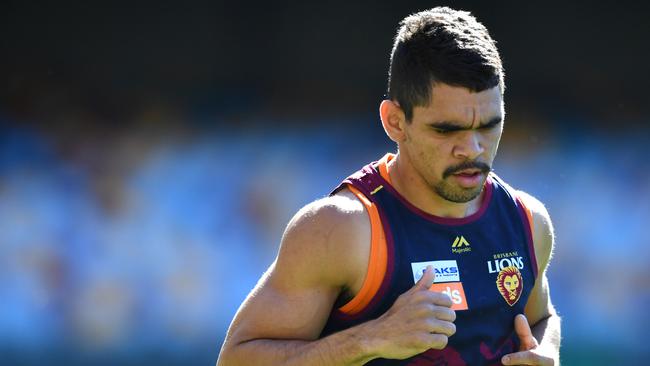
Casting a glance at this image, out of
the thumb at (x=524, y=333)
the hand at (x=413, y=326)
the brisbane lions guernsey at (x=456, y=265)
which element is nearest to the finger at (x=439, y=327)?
the hand at (x=413, y=326)

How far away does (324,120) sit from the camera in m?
7.88

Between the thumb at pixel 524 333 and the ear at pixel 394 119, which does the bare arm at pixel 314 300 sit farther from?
the thumb at pixel 524 333

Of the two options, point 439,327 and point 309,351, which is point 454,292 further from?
point 309,351

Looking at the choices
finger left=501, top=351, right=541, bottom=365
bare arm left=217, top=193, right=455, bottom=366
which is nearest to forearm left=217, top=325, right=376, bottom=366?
Result: bare arm left=217, top=193, right=455, bottom=366

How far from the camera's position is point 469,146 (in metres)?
3.15

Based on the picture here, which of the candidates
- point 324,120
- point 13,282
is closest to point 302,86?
point 324,120

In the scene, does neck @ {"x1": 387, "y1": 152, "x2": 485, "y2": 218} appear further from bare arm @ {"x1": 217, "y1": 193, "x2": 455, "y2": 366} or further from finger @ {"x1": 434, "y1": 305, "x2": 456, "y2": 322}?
finger @ {"x1": 434, "y1": 305, "x2": 456, "y2": 322}

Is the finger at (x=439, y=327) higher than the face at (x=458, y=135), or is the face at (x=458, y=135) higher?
the face at (x=458, y=135)

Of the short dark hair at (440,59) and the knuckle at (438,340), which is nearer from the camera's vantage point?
the knuckle at (438,340)

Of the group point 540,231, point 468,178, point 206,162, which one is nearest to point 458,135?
point 468,178

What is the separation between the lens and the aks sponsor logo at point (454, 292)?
126 inches

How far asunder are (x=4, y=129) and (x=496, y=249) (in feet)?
17.1

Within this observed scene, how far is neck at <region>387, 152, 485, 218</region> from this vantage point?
11.0 ft

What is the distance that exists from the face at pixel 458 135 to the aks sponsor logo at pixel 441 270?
22cm
